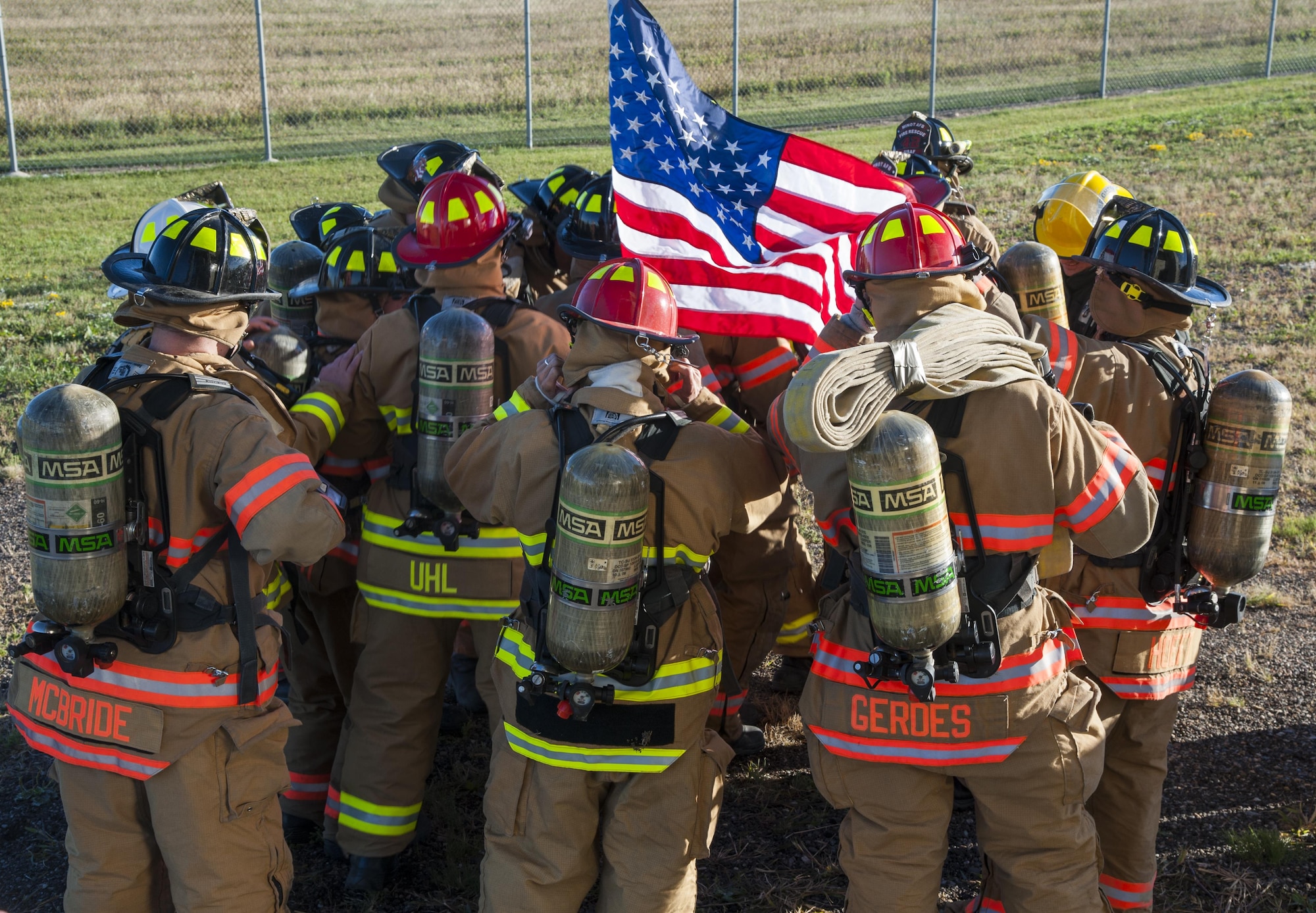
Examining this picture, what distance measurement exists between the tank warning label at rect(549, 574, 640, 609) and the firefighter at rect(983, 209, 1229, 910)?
181cm

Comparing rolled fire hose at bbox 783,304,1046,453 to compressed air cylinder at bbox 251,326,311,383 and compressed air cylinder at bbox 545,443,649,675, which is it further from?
compressed air cylinder at bbox 251,326,311,383

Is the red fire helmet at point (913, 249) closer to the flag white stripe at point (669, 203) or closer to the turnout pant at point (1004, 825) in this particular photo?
the turnout pant at point (1004, 825)

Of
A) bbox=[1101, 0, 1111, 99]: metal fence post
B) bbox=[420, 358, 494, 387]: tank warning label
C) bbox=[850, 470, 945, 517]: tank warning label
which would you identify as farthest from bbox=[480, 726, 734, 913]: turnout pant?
bbox=[1101, 0, 1111, 99]: metal fence post

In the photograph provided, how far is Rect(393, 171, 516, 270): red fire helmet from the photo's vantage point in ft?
16.0

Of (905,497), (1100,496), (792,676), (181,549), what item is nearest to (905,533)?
(905,497)

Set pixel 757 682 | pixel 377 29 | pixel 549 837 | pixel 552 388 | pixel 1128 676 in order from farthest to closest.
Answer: pixel 377 29 → pixel 757 682 → pixel 1128 676 → pixel 552 388 → pixel 549 837

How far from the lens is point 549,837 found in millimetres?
3668

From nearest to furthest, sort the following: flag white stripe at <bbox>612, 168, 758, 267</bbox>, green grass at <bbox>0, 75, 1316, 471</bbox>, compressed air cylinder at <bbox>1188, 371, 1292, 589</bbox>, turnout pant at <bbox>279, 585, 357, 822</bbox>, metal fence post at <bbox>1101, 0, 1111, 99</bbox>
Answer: compressed air cylinder at <bbox>1188, 371, 1292, 589</bbox>, flag white stripe at <bbox>612, 168, 758, 267</bbox>, turnout pant at <bbox>279, 585, 357, 822</bbox>, green grass at <bbox>0, 75, 1316, 471</bbox>, metal fence post at <bbox>1101, 0, 1111, 99</bbox>

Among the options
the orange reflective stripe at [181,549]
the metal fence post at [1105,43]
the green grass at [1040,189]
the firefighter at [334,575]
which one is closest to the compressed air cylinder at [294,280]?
the firefighter at [334,575]

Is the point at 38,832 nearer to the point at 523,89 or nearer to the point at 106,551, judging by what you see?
the point at 106,551

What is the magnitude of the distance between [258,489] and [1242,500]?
10.6 ft

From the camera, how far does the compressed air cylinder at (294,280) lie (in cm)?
605

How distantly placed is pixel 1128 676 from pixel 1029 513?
3.78ft

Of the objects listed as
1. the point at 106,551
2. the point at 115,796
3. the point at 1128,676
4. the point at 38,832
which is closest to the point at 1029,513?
the point at 1128,676
